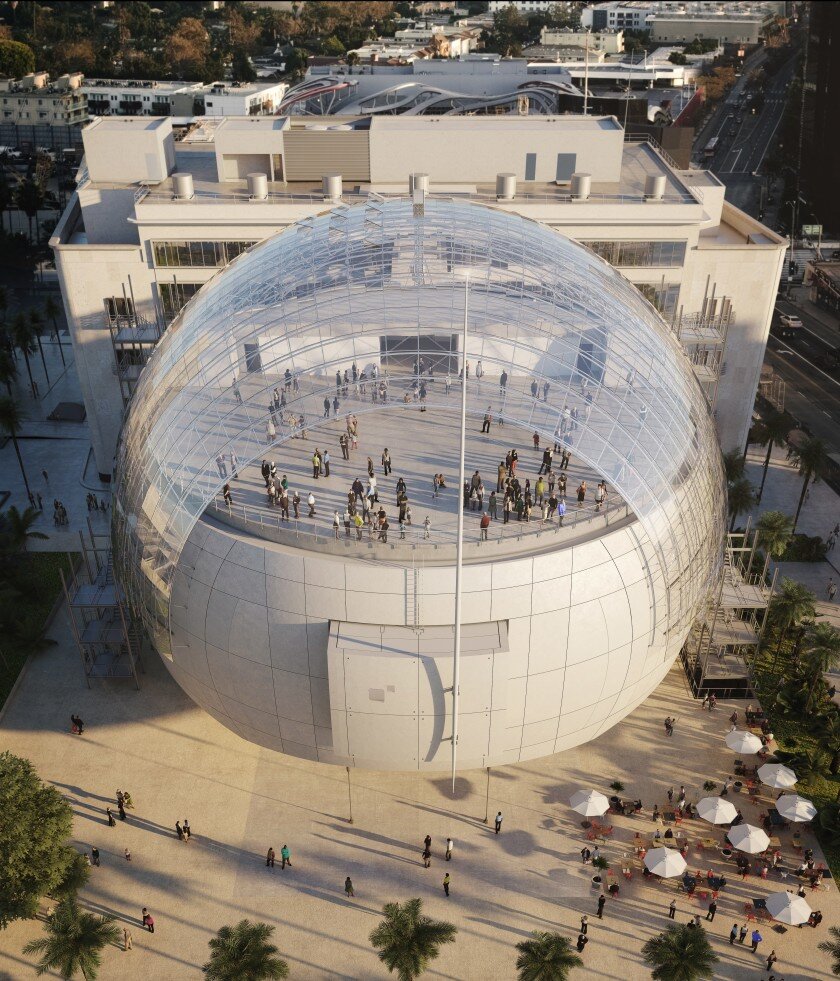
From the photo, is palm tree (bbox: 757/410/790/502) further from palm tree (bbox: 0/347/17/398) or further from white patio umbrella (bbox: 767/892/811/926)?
palm tree (bbox: 0/347/17/398)

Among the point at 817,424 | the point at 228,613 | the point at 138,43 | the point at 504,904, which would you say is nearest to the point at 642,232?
the point at 817,424

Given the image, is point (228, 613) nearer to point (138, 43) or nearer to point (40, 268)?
point (40, 268)

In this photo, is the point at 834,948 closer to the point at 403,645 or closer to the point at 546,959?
the point at 546,959

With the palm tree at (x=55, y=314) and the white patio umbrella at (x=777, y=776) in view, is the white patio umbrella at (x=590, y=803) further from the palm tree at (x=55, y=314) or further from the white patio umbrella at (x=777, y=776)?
the palm tree at (x=55, y=314)

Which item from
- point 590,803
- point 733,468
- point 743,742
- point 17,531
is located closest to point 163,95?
point 17,531

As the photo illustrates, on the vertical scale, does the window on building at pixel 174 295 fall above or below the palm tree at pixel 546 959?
above

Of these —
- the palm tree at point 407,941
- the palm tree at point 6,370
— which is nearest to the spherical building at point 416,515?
the palm tree at point 407,941
